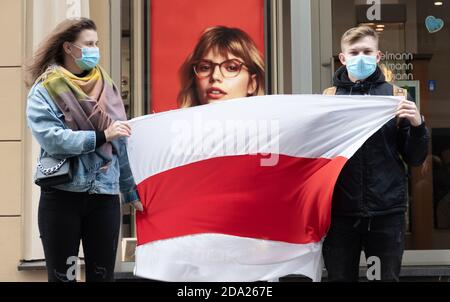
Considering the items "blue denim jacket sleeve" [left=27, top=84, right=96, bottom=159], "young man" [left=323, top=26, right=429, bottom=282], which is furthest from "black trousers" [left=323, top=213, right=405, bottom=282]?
"blue denim jacket sleeve" [left=27, top=84, right=96, bottom=159]

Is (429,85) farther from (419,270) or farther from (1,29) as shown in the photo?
(1,29)

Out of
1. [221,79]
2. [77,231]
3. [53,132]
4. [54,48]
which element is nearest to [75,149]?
[53,132]

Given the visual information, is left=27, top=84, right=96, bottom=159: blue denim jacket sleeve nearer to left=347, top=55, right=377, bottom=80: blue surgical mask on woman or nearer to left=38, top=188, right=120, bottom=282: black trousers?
left=38, top=188, right=120, bottom=282: black trousers

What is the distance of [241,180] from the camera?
13.7 ft

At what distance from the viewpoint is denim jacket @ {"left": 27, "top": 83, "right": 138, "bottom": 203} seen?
388 cm

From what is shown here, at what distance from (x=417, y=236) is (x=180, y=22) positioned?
8.26 feet

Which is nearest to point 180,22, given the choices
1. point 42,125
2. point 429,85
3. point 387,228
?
point 429,85

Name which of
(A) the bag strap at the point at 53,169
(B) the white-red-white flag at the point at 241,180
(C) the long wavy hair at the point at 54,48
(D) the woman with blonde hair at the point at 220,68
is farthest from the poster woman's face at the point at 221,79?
(A) the bag strap at the point at 53,169

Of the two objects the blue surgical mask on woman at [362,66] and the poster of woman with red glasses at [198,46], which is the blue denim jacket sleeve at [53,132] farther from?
the poster of woman with red glasses at [198,46]

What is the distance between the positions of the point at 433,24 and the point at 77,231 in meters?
3.57

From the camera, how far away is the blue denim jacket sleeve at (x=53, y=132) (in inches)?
153

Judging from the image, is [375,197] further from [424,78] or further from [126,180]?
[424,78]
